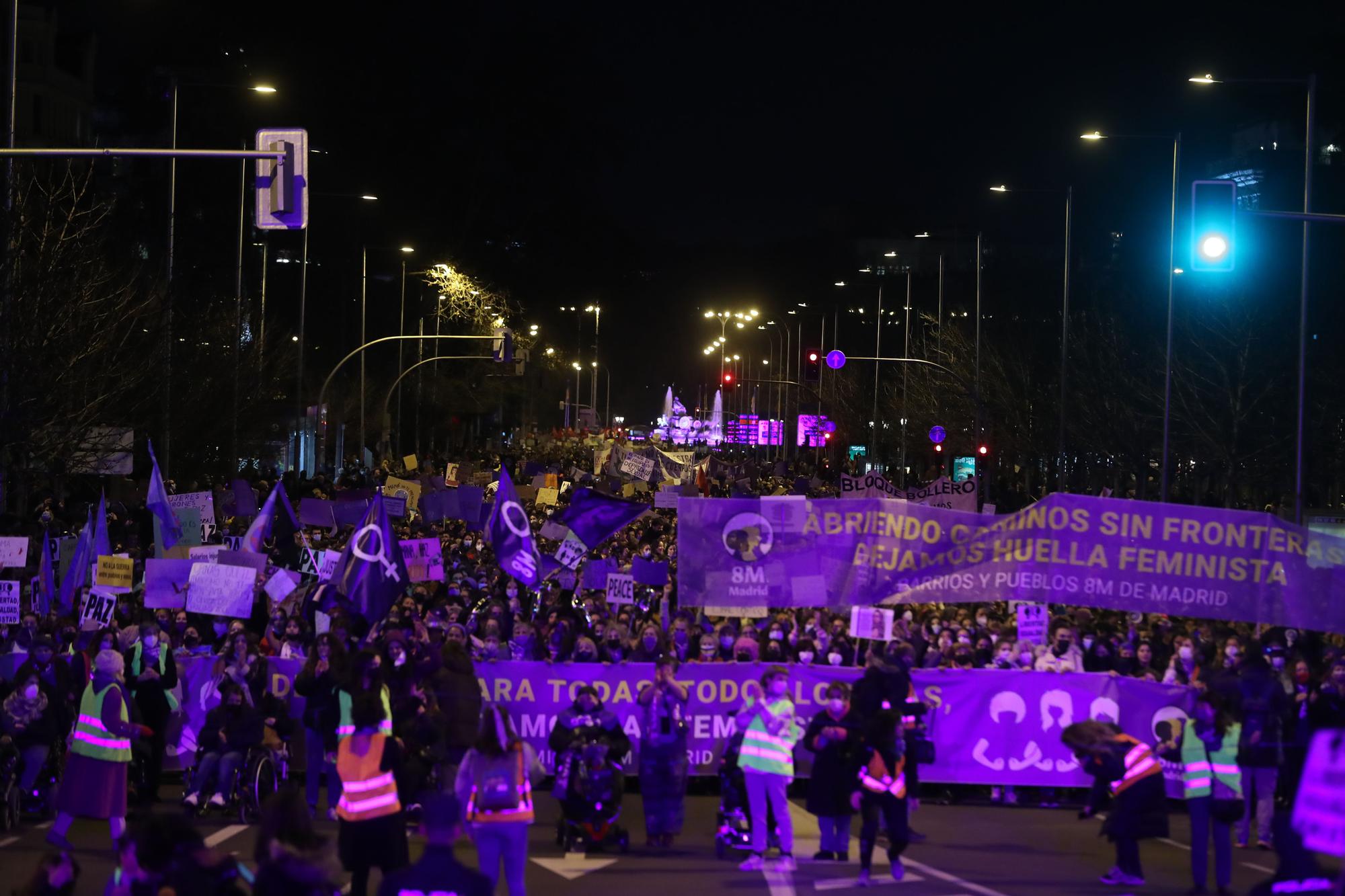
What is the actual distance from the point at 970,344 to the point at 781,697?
1772 inches

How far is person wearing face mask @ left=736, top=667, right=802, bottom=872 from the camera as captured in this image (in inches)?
480

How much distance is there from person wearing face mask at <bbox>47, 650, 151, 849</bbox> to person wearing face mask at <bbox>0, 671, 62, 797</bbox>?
0.95 m

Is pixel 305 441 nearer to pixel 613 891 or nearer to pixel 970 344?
pixel 970 344

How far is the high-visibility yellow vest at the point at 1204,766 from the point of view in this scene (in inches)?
458

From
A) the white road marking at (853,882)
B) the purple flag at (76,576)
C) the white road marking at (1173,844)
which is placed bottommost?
the white road marking at (1173,844)

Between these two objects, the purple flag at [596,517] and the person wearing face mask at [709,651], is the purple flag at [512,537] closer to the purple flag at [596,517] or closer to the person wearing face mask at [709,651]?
the purple flag at [596,517]

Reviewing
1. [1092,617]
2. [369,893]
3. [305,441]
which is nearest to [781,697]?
[369,893]

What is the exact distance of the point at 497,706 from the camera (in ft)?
32.4

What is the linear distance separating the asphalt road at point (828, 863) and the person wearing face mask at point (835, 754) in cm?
44

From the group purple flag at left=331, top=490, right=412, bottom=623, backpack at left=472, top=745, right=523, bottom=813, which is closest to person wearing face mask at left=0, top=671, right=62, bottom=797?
purple flag at left=331, top=490, right=412, bottom=623

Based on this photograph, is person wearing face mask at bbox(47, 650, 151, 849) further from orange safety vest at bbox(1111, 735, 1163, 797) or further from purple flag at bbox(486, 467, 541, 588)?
purple flag at bbox(486, 467, 541, 588)

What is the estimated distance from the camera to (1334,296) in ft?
127

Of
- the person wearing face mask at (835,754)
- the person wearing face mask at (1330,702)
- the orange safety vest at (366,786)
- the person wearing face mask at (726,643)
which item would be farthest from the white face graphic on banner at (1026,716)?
the orange safety vest at (366,786)

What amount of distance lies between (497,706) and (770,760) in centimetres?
294
